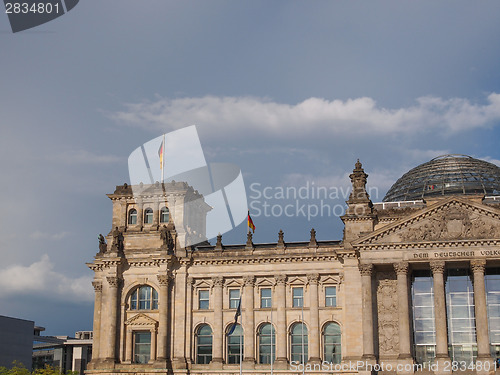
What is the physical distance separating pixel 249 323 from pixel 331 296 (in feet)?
28.5

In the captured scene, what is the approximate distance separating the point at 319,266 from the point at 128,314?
20.6 meters

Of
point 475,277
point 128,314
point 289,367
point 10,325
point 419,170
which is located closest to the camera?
point 475,277

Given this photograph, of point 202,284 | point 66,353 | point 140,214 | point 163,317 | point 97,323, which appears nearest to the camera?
point 163,317

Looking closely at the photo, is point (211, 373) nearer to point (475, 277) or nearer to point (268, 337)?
point (268, 337)

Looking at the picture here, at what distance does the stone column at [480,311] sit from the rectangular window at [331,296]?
44.7 feet

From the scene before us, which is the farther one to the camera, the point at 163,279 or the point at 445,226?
the point at 163,279

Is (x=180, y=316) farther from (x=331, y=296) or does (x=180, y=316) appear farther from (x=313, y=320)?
(x=331, y=296)

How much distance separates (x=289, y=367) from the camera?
6875cm

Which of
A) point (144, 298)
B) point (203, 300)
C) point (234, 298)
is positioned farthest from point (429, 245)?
point (144, 298)

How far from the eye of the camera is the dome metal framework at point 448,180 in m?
75.9

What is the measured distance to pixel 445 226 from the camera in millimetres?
65312

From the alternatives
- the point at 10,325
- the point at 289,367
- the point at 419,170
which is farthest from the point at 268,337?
the point at 10,325

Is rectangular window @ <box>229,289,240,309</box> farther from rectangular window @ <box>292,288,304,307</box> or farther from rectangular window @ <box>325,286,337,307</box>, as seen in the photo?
rectangular window @ <box>325,286,337,307</box>

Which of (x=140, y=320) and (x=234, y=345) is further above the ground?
Answer: (x=140, y=320)
